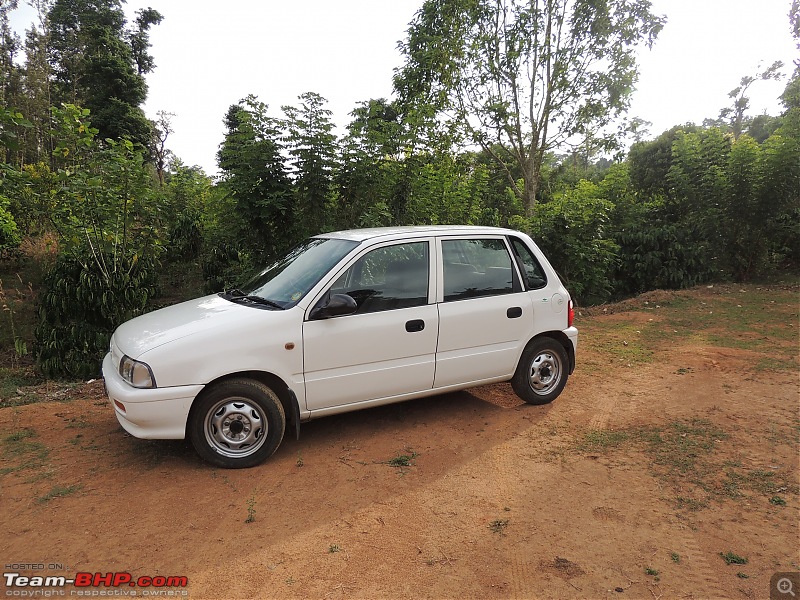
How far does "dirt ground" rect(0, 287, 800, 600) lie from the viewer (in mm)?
2859

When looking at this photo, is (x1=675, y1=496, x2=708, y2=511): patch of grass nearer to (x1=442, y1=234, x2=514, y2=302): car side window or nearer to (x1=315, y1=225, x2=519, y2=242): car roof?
(x1=442, y1=234, x2=514, y2=302): car side window

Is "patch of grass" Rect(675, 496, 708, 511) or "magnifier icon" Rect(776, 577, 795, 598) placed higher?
"patch of grass" Rect(675, 496, 708, 511)

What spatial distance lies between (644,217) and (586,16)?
5.14 meters

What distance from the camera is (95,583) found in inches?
109

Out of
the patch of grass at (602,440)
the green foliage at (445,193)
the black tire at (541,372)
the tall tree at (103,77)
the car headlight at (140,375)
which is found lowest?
the patch of grass at (602,440)

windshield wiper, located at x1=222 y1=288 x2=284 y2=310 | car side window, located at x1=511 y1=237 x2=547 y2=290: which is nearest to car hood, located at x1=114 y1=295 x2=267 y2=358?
windshield wiper, located at x1=222 y1=288 x2=284 y2=310

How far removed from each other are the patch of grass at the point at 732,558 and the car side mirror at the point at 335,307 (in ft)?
9.16

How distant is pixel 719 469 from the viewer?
4.04m

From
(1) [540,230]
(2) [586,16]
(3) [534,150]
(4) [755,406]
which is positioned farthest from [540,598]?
(2) [586,16]

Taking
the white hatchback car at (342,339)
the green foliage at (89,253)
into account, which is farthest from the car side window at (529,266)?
the green foliage at (89,253)

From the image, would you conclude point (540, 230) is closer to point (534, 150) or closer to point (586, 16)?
point (534, 150)

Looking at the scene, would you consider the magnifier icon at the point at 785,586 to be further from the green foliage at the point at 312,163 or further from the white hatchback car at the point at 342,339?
the green foliage at the point at 312,163

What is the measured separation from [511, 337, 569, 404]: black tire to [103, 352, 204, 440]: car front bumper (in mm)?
2996

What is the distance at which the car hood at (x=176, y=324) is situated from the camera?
386 centimetres
